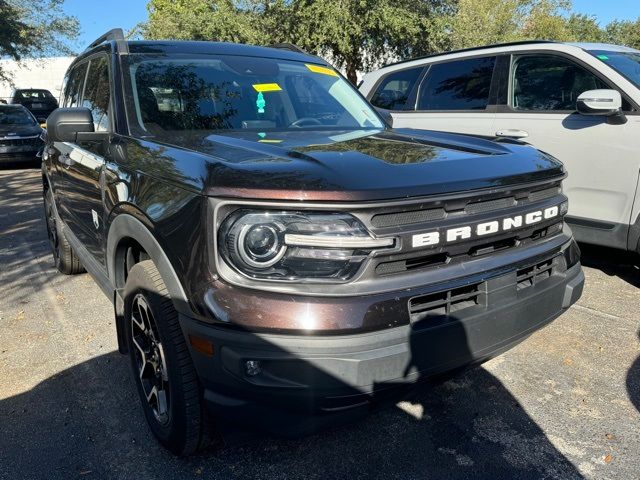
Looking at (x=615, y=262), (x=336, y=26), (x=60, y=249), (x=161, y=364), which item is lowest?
(x=615, y=262)

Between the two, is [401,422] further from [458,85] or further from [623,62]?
[458,85]

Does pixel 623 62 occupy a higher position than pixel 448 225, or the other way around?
pixel 623 62

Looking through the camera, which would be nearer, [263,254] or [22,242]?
[263,254]

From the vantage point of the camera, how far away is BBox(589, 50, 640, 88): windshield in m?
4.53

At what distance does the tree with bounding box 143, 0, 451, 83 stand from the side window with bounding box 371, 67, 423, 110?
10259 millimetres

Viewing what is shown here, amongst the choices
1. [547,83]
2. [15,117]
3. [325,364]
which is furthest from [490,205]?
[15,117]

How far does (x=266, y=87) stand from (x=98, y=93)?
1.11m

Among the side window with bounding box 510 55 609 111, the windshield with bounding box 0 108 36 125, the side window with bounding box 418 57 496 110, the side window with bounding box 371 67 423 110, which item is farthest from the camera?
the windshield with bounding box 0 108 36 125

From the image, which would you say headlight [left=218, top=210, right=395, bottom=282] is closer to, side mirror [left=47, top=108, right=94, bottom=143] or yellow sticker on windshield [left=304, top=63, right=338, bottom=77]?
side mirror [left=47, top=108, right=94, bottom=143]

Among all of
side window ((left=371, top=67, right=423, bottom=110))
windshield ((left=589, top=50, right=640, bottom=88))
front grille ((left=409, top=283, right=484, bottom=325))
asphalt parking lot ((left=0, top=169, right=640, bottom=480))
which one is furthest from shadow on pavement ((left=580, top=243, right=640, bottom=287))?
front grille ((left=409, top=283, right=484, bottom=325))

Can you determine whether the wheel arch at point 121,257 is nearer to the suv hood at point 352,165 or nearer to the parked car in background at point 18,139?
the suv hood at point 352,165

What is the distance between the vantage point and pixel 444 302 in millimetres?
2098

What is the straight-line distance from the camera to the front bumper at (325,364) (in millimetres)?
1894

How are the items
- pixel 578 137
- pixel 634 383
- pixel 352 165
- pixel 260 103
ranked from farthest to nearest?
1. pixel 578 137
2. pixel 260 103
3. pixel 634 383
4. pixel 352 165
